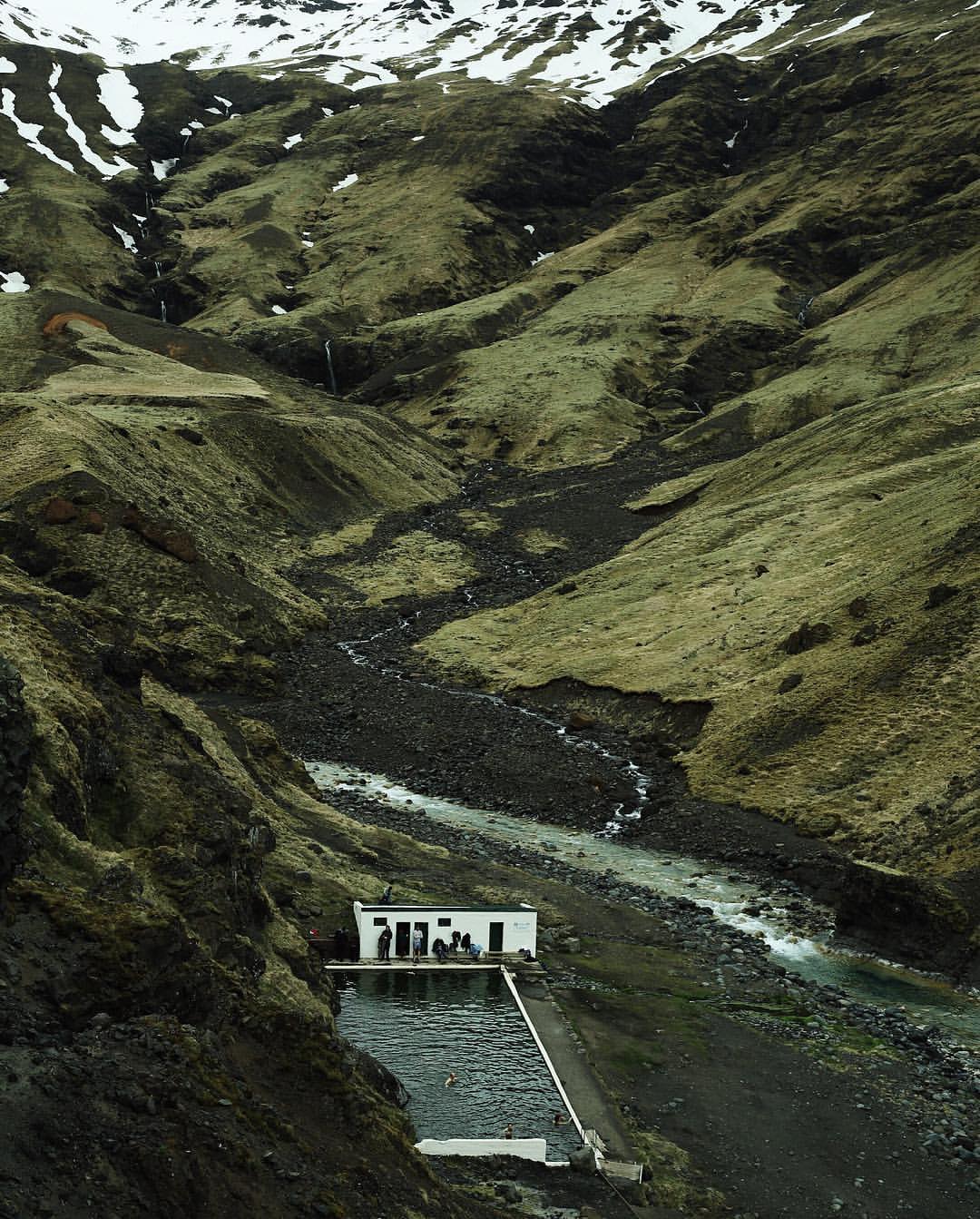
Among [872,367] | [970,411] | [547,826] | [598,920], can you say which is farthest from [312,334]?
[598,920]

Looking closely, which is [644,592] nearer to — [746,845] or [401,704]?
[401,704]

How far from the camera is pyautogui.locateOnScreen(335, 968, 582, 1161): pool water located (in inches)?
1060

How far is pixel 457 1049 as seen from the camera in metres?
30.8

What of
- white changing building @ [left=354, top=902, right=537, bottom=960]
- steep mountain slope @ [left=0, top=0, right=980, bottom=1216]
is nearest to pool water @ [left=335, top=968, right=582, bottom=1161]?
white changing building @ [left=354, top=902, right=537, bottom=960]

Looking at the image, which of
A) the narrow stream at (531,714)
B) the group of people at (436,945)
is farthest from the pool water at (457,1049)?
the narrow stream at (531,714)

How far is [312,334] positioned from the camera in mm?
175625

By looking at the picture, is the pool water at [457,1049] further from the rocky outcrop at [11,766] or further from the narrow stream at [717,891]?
the rocky outcrop at [11,766]

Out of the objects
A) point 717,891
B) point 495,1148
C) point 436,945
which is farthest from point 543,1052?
point 717,891

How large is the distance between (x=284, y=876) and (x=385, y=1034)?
8.57 m

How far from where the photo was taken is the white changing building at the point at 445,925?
3616cm

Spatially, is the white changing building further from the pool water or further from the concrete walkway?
the concrete walkway

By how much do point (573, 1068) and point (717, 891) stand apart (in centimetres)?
1690

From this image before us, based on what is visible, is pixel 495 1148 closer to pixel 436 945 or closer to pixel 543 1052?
pixel 543 1052

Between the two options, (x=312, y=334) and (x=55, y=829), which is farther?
(x=312, y=334)
